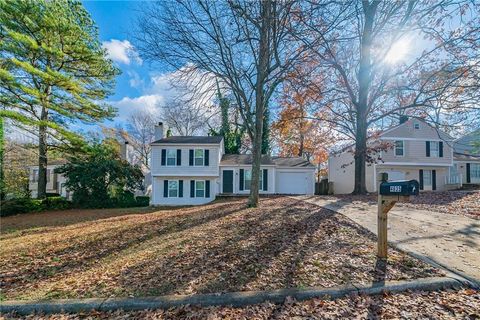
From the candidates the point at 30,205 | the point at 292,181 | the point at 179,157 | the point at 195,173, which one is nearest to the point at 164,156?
the point at 179,157

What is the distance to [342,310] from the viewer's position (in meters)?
2.85

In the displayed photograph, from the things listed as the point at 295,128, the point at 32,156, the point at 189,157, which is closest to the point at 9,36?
the point at 32,156

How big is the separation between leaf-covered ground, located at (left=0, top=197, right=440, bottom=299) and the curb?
148mm

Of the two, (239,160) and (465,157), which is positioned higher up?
(465,157)

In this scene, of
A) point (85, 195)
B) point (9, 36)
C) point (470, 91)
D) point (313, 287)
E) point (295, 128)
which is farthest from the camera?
point (295, 128)

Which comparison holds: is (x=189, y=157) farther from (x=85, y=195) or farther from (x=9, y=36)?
(x=9, y=36)

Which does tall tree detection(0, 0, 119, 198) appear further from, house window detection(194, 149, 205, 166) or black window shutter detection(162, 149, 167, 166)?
house window detection(194, 149, 205, 166)

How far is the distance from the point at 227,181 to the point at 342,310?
1836cm

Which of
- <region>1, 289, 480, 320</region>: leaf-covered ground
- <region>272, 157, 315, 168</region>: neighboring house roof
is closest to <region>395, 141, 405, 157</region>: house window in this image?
<region>272, 157, 315, 168</region>: neighboring house roof

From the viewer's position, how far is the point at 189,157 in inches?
804

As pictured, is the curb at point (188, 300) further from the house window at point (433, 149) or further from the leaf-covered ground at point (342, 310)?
the house window at point (433, 149)

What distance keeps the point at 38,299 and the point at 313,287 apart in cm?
353

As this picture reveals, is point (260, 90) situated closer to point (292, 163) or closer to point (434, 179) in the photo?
point (292, 163)

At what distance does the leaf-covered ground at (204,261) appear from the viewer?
136 inches
